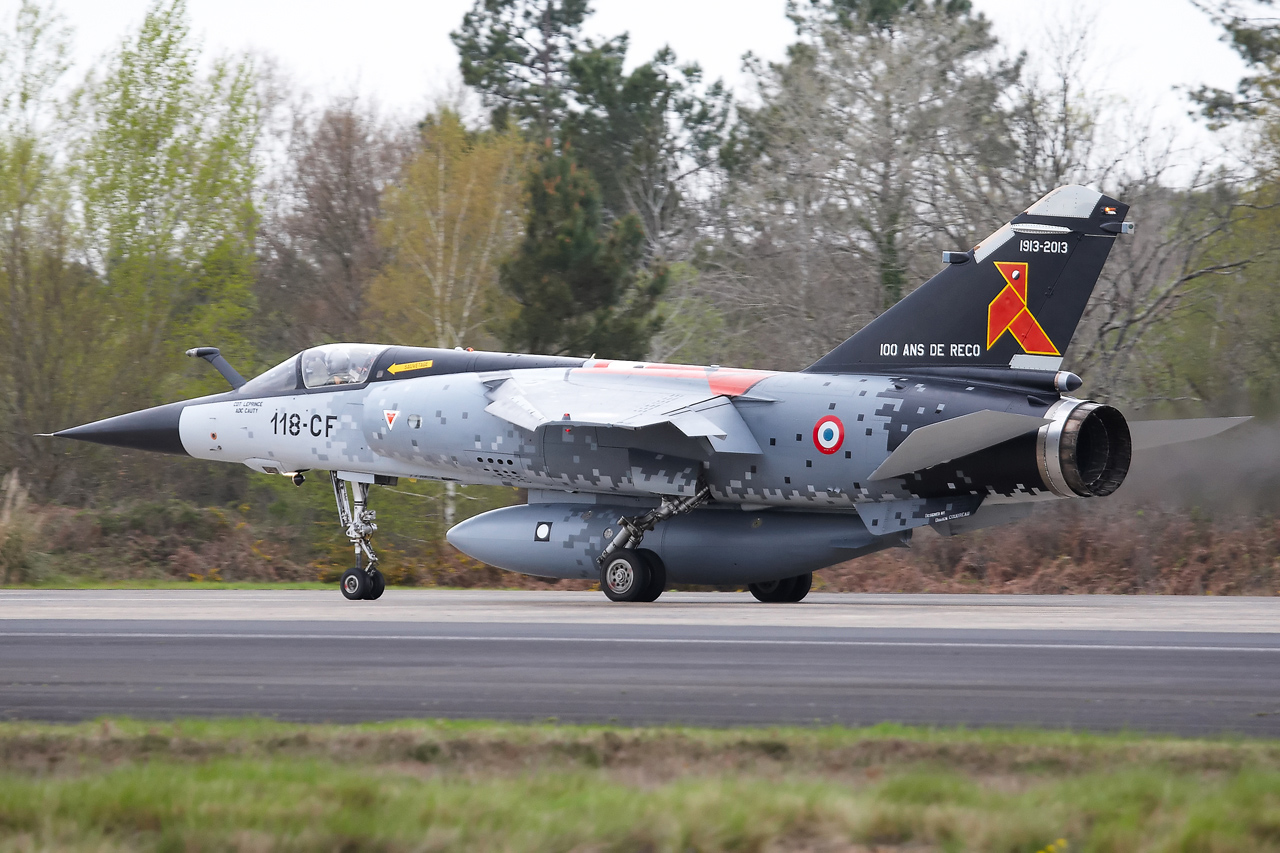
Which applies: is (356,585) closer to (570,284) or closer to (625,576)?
(625,576)

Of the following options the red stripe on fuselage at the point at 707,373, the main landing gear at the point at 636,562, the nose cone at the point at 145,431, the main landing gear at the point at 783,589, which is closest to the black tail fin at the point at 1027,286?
the red stripe on fuselage at the point at 707,373

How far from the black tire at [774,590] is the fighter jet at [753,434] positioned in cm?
2

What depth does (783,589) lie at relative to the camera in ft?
58.5

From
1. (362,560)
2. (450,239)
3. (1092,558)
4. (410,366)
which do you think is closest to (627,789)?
(362,560)

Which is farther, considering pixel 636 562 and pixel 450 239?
pixel 450 239

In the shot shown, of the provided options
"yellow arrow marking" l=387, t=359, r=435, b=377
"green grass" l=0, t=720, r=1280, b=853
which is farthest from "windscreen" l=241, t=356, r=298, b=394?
"green grass" l=0, t=720, r=1280, b=853

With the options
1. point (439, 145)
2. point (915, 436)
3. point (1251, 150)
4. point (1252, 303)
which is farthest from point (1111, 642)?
point (439, 145)

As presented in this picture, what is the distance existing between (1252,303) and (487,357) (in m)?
14.8

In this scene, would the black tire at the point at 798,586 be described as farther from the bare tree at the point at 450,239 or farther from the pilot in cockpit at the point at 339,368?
the bare tree at the point at 450,239

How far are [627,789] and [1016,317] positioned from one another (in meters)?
11.5

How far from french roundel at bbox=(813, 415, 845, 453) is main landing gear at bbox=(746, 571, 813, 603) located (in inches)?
98.0

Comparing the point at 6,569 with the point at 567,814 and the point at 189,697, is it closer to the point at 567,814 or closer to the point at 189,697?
the point at 189,697

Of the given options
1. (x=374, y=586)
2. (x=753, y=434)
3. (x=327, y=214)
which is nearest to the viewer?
(x=753, y=434)

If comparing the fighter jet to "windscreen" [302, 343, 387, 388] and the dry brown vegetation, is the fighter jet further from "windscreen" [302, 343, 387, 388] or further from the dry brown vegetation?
the dry brown vegetation
